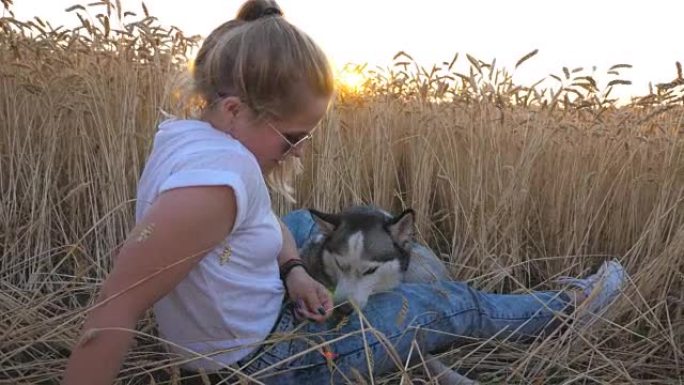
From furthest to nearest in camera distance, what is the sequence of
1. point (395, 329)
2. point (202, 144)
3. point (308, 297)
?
point (395, 329) < point (308, 297) < point (202, 144)

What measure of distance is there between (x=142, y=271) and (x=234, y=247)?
12.6 inches

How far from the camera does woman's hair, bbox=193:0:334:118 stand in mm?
1688

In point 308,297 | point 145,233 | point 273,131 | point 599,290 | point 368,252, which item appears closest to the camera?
point 145,233

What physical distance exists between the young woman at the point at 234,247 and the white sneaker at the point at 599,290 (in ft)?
1.77

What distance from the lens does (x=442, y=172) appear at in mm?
3344

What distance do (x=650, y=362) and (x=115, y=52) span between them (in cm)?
244

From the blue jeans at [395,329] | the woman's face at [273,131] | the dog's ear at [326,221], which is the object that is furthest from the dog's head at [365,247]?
the woman's face at [273,131]

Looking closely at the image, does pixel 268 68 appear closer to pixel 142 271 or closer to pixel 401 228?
pixel 142 271

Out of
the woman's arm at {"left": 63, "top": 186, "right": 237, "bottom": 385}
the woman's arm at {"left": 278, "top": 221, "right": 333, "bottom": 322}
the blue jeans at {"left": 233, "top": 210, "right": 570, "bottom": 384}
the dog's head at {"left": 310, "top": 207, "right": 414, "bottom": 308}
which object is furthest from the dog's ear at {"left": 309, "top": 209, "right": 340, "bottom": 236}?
the woman's arm at {"left": 63, "top": 186, "right": 237, "bottom": 385}

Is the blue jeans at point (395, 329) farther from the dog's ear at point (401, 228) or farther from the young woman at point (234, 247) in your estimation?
the dog's ear at point (401, 228)

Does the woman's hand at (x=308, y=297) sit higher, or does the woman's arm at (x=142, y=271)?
the woman's arm at (x=142, y=271)

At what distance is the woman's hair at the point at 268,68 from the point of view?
1688 millimetres

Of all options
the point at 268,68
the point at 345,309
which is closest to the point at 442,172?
the point at 345,309

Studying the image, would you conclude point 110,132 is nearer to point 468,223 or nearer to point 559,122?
point 468,223
